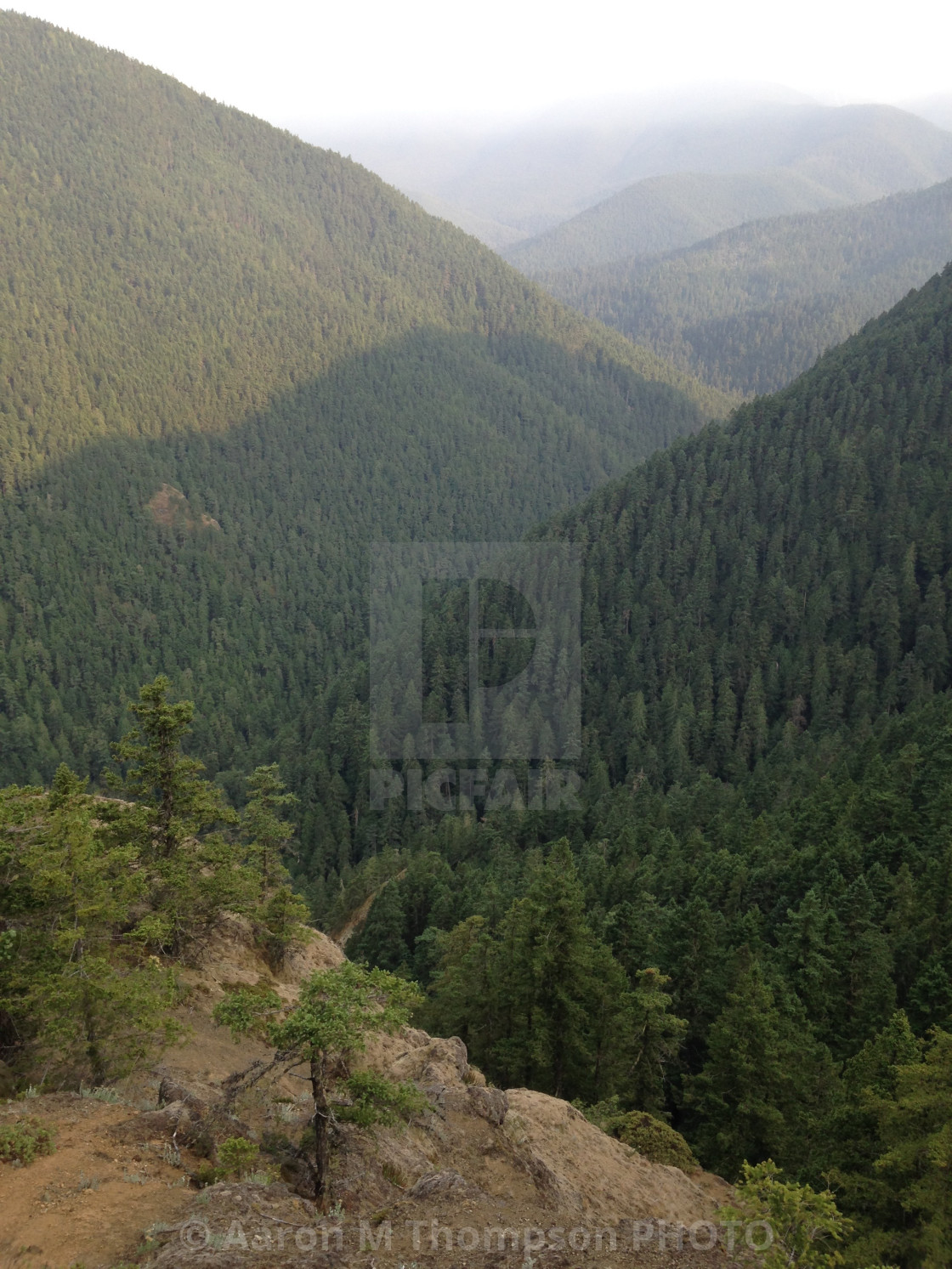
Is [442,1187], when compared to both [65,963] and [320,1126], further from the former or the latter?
[65,963]

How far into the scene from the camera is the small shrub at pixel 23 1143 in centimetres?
1425

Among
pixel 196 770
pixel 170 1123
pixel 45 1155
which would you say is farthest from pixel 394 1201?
pixel 196 770

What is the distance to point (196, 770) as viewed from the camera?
87.7 feet

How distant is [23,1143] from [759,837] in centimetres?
4989

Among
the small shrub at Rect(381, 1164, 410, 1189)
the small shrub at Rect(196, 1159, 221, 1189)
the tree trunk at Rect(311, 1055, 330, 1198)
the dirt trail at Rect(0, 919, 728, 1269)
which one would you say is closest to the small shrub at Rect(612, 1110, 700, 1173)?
the dirt trail at Rect(0, 919, 728, 1269)

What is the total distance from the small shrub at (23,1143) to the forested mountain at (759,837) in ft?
61.9

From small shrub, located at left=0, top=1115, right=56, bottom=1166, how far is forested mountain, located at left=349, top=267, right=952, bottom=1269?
18.9 metres

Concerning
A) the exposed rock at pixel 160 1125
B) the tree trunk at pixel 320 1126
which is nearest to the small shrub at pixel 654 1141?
the tree trunk at pixel 320 1126

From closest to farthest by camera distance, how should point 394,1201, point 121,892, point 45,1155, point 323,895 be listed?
1. point 45,1155
2. point 394,1201
3. point 121,892
4. point 323,895

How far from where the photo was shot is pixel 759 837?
5475 cm

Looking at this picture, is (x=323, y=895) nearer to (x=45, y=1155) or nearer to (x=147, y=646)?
(x=45, y=1155)

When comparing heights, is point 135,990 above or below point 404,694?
above

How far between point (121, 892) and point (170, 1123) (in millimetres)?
6369

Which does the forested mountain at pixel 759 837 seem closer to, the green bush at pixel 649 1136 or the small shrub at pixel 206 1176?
the green bush at pixel 649 1136
